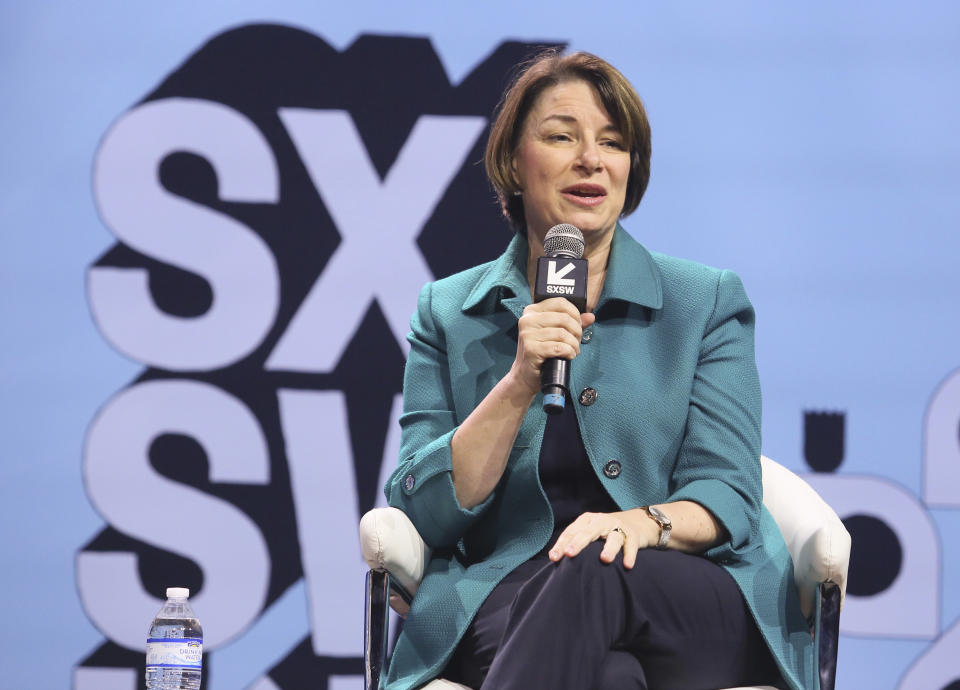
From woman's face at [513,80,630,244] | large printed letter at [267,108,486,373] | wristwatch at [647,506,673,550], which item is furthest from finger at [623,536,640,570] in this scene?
large printed letter at [267,108,486,373]

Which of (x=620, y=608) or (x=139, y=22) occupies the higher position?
(x=139, y=22)

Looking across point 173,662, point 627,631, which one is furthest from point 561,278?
point 173,662

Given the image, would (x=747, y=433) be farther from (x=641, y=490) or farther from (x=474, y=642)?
(x=474, y=642)

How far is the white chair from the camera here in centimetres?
198

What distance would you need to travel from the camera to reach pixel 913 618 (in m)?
3.42

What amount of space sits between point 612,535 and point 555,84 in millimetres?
1017

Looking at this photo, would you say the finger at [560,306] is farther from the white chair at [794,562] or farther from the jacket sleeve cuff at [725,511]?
the white chair at [794,562]

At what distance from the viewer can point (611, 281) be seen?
90.5 inches

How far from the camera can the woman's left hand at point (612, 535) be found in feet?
5.84

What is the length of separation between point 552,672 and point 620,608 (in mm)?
153

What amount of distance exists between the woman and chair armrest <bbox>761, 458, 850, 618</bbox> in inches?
1.6

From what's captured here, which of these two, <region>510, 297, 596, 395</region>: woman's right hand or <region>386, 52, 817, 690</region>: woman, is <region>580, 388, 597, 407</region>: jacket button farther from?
<region>510, 297, 596, 395</region>: woman's right hand

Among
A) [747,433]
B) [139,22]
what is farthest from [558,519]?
[139,22]

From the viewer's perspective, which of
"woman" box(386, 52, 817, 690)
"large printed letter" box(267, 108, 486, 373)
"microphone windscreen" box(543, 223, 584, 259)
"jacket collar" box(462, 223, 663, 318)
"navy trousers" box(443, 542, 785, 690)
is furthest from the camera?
"large printed letter" box(267, 108, 486, 373)
